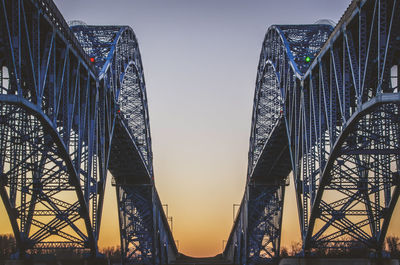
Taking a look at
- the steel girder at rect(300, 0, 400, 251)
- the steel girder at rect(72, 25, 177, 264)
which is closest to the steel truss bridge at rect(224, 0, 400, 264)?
the steel girder at rect(300, 0, 400, 251)

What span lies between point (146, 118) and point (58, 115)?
109ft

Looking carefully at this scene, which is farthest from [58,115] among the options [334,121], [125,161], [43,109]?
[125,161]

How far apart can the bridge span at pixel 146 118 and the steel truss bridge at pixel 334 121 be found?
0.10m

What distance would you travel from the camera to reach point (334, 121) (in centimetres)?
3014

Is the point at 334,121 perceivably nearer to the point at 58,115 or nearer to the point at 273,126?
the point at 58,115

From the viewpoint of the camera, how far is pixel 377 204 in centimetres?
3747

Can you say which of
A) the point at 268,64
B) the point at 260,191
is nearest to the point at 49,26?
the point at 268,64

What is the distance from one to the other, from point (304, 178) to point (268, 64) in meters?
21.6

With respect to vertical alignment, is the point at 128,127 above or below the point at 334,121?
above

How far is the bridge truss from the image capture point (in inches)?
956

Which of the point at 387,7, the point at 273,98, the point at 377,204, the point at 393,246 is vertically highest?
the point at 273,98

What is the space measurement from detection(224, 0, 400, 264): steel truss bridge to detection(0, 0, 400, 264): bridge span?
0.33 feet

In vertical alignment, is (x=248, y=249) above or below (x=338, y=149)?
below

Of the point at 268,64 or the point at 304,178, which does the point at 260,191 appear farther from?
the point at 304,178
